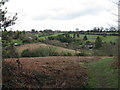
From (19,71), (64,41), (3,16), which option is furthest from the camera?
(64,41)

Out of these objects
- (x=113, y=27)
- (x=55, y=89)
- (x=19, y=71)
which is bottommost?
(x=55, y=89)

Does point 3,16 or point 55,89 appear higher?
point 3,16

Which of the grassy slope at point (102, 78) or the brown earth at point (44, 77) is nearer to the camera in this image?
the brown earth at point (44, 77)

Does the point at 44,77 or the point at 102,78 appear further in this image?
the point at 102,78

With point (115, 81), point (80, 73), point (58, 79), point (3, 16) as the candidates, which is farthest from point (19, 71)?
point (115, 81)

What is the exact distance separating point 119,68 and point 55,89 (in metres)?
6.13

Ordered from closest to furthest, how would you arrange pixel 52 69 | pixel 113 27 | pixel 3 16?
pixel 3 16 → pixel 52 69 → pixel 113 27

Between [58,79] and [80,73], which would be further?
[80,73]

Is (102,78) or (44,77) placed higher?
(44,77)

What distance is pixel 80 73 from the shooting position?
46.7 feet

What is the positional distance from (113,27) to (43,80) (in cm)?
813

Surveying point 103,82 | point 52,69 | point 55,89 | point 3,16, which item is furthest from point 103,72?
point 3,16

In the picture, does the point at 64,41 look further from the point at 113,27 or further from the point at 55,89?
the point at 55,89

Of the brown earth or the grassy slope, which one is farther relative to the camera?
the grassy slope
